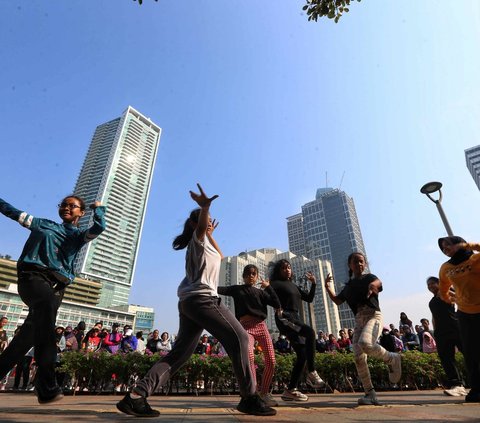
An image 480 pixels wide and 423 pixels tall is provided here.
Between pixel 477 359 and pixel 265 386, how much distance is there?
2693 mm

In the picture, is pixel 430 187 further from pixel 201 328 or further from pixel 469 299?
pixel 201 328

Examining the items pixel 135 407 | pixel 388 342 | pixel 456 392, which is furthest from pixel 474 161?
pixel 135 407

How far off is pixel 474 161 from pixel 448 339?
165 meters

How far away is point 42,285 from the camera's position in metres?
2.85

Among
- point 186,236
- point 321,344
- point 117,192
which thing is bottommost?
point 321,344

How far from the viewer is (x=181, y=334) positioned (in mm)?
2926

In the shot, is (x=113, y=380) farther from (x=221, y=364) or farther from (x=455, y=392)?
(x=455, y=392)

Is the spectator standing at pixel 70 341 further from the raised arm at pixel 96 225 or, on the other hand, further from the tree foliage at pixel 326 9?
the tree foliage at pixel 326 9

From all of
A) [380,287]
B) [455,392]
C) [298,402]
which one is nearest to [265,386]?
[298,402]

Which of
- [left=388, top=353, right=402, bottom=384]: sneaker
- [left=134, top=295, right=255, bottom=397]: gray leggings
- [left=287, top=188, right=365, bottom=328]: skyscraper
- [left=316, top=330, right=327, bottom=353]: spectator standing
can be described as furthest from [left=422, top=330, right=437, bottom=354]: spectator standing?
[left=287, top=188, right=365, bottom=328]: skyscraper

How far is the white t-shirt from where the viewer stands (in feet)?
9.32

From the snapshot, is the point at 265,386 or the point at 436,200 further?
the point at 436,200

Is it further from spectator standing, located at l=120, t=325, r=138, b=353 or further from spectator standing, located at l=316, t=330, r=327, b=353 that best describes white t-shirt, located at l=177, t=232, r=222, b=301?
spectator standing, located at l=316, t=330, r=327, b=353

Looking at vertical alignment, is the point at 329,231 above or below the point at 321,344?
above
